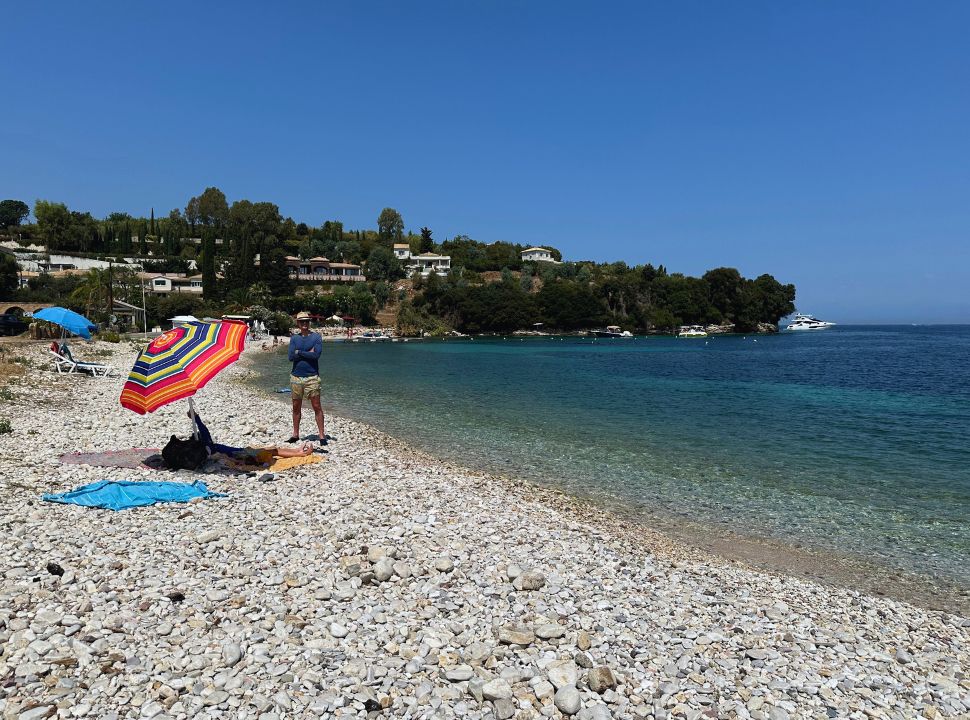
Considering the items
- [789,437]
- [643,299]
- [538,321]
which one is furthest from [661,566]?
[643,299]

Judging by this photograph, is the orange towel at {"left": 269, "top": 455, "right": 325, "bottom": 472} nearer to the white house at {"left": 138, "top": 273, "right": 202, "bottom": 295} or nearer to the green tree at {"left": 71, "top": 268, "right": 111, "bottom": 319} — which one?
the green tree at {"left": 71, "top": 268, "right": 111, "bottom": 319}

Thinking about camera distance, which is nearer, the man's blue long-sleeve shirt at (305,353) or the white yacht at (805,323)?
the man's blue long-sleeve shirt at (305,353)

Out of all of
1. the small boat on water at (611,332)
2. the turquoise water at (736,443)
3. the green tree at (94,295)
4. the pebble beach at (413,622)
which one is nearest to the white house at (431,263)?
the small boat on water at (611,332)

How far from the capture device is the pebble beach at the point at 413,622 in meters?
4.89

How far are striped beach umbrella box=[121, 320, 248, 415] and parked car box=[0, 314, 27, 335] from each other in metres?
53.0

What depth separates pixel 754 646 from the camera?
6098 mm

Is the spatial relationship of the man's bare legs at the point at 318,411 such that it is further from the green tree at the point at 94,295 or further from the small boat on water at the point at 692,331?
the small boat on water at the point at 692,331

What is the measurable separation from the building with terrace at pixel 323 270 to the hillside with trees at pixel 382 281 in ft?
10.2

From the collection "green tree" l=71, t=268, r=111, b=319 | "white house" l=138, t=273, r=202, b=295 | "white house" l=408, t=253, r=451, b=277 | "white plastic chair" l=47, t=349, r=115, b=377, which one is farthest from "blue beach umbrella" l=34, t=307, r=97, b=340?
"white house" l=408, t=253, r=451, b=277

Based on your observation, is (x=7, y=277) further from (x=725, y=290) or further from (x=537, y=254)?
(x=725, y=290)

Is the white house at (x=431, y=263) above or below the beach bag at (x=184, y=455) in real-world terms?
above

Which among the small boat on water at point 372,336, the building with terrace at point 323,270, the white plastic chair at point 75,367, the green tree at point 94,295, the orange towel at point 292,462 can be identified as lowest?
the small boat on water at point 372,336

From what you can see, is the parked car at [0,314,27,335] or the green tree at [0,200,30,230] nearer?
the parked car at [0,314,27,335]

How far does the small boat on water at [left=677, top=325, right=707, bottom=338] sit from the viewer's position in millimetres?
127238
